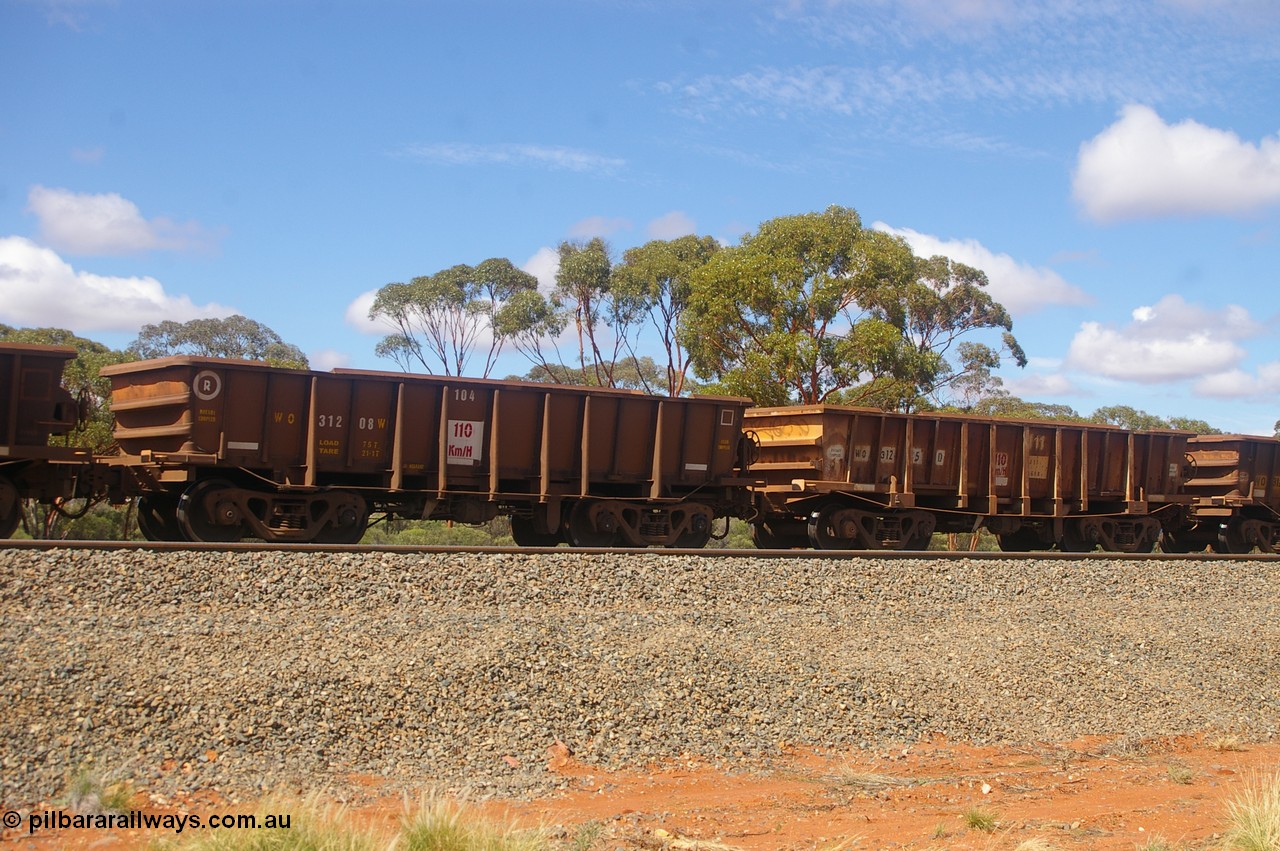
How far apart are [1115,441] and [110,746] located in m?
18.7

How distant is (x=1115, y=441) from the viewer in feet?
68.8

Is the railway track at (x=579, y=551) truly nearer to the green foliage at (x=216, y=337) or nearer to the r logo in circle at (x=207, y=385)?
the r logo in circle at (x=207, y=385)

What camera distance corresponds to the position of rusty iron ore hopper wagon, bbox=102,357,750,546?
13.4 m

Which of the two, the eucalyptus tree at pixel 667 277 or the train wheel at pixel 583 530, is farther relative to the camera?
the eucalyptus tree at pixel 667 277

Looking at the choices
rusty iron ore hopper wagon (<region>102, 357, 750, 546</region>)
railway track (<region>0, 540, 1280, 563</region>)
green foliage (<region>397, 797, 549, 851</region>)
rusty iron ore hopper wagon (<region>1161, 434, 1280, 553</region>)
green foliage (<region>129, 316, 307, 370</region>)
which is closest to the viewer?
green foliage (<region>397, 797, 549, 851</region>)

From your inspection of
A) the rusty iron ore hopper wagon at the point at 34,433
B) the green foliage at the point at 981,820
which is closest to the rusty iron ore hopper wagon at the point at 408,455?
the rusty iron ore hopper wagon at the point at 34,433

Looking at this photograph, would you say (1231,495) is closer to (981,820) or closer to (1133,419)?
(981,820)

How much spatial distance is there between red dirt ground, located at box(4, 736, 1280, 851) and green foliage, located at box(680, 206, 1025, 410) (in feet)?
76.8

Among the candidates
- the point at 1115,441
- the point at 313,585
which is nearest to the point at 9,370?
the point at 313,585

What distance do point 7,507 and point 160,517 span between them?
2.27 meters

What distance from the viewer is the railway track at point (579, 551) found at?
10510 mm

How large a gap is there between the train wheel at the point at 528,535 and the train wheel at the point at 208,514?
4.25m

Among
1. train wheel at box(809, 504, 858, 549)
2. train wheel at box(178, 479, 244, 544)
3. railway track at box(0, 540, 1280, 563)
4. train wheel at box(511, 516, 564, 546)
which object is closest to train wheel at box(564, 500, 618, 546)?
train wheel at box(511, 516, 564, 546)

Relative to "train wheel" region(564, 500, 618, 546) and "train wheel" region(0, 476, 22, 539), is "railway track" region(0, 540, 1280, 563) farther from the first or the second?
"train wheel" region(564, 500, 618, 546)
